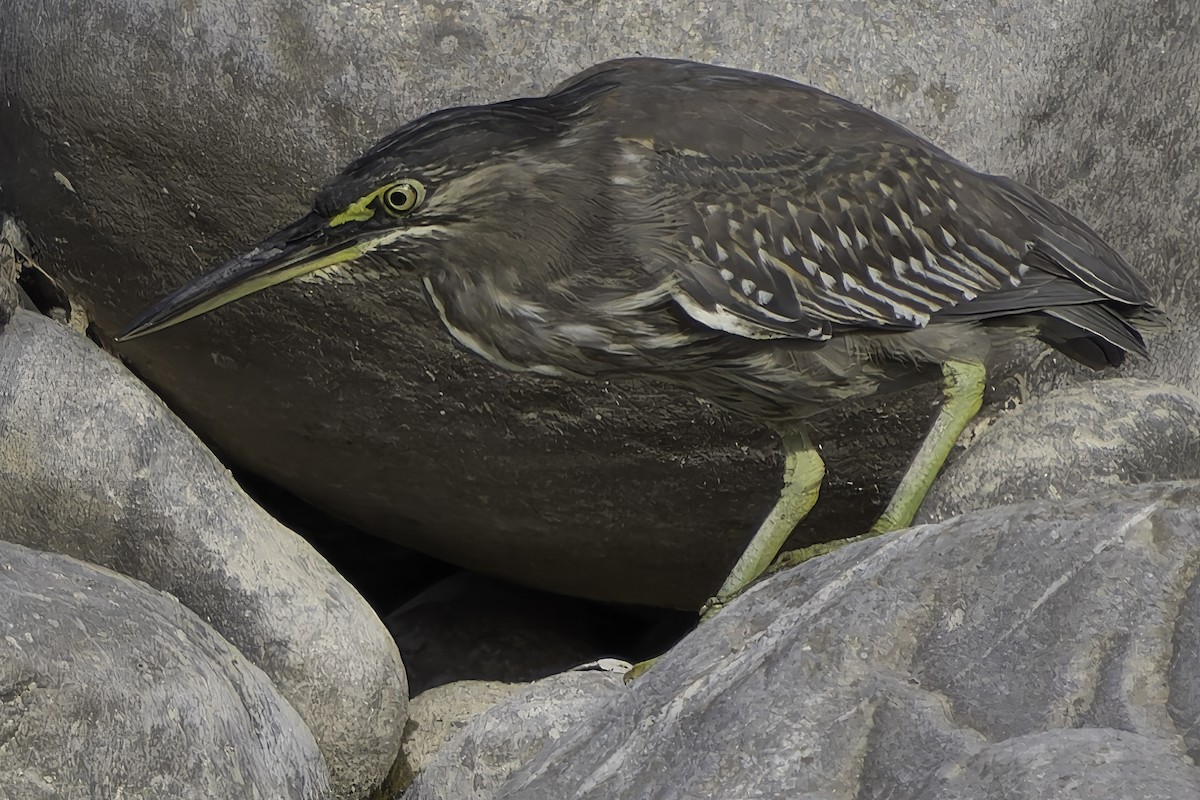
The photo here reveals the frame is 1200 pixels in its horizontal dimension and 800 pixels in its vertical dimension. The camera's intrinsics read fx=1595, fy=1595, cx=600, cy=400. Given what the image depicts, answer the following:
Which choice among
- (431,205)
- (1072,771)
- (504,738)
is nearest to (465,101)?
(431,205)

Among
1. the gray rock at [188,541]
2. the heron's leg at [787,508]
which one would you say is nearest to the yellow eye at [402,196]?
the heron's leg at [787,508]

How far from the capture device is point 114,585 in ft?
9.60

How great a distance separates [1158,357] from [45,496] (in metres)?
2.46

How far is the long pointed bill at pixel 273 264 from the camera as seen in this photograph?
2.61 metres

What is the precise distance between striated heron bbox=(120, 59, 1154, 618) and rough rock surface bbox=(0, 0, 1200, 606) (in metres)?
0.27

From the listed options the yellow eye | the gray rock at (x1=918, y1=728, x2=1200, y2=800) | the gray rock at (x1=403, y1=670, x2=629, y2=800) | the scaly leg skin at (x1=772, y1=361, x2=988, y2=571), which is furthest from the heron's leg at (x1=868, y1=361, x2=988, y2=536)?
the gray rock at (x1=918, y1=728, x2=1200, y2=800)

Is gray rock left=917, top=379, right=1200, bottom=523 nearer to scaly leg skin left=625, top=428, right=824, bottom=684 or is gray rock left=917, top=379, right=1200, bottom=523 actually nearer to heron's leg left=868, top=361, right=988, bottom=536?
heron's leg left=868, top=361, right=988, bottom=536

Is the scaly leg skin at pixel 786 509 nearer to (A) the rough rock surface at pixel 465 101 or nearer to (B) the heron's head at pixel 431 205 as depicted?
(A) the rough rock surface at pixel 465 101

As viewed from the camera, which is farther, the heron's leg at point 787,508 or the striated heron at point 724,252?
the heron's leg at point 787,508

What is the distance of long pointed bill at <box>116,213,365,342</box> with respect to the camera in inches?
103

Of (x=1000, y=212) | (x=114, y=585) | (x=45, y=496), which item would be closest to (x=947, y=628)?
(x=1000, y=212)

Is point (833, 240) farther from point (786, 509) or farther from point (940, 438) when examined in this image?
point (786, 509)

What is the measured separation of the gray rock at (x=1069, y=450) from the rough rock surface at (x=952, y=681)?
984 mm

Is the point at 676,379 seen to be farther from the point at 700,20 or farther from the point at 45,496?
the point at 45,496
